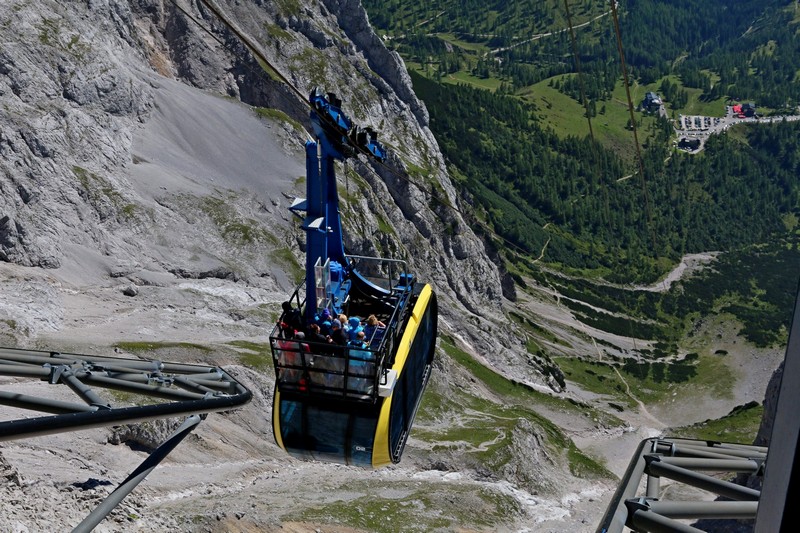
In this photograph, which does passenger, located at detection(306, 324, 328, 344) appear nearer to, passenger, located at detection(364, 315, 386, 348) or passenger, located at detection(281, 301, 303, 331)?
passenger, located at detection(281, 301, 303, 331)

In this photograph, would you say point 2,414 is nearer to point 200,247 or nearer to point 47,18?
point 200,247

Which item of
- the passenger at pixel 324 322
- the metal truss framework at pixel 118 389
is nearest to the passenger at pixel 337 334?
the passenger at pixel 324 322

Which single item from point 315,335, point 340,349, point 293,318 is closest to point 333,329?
point 315,335

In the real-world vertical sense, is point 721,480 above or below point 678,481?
above

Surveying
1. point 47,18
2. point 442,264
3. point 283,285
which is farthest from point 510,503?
point 442,264

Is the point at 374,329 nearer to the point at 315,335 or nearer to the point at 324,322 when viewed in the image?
the point at 324,322

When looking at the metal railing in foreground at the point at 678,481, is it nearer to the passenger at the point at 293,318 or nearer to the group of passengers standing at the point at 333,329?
the group of passengers standing at the point at 333,329
